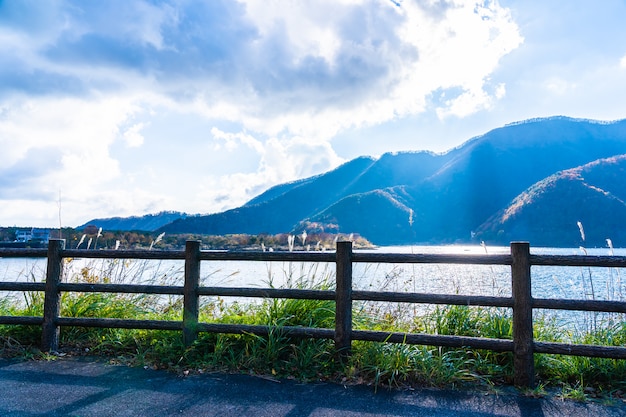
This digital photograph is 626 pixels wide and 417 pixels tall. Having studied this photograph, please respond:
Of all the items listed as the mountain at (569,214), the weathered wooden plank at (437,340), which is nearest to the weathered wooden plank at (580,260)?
the weathered wooden plank at (437,340)

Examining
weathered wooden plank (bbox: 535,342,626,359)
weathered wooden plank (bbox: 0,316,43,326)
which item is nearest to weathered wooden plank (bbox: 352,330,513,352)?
weathered wooden plank (bbox: 535,342,626,359)

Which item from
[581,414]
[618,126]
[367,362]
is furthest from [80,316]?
[618,126]

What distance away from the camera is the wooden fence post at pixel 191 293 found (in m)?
5.02

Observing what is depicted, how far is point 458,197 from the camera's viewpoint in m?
148

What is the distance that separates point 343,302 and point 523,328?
5.92 feet

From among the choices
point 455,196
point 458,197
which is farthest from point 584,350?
point 455,196

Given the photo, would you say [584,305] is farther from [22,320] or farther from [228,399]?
[22,320]

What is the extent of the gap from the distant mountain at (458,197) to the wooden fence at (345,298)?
88561 millimetres

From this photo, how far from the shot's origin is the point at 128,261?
7.63 meters

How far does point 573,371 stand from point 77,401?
15.6 ft

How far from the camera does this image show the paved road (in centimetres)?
360

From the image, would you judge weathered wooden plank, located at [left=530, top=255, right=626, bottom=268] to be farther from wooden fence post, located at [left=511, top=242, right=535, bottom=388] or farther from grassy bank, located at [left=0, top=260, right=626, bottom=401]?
grassy bank, located at [left=0, top=260, right=626, bottom=401]

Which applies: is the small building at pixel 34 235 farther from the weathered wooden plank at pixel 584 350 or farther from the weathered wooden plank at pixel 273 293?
the weathered wooden plank at pixel 584 350

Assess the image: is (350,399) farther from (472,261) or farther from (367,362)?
(472,261)
